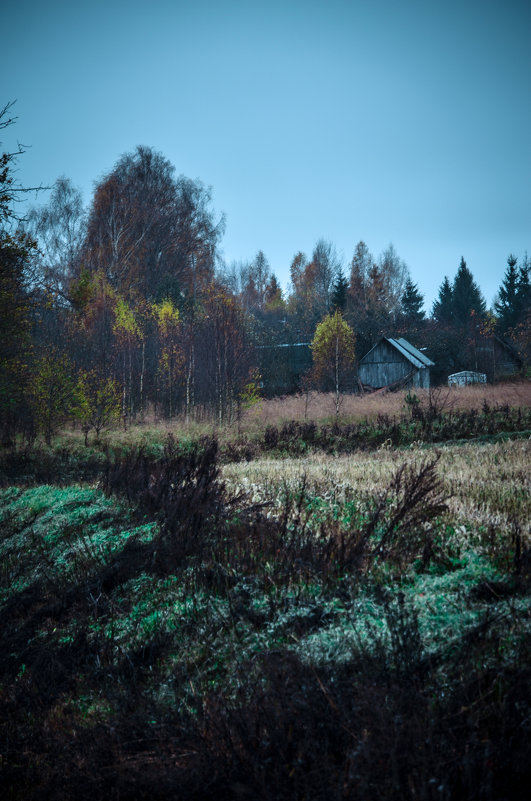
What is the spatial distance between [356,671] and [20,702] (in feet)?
7.24

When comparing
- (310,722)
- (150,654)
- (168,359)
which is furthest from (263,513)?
(168,359)

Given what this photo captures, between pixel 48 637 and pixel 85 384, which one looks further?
pixel 85 384

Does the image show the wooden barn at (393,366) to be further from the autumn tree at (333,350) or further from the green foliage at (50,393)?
the green foliage at (50,393)

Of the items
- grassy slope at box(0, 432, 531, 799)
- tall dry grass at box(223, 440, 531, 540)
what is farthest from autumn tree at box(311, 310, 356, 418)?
grassy slope at box(0, 432, 531, 799)

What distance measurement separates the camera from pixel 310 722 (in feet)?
6.41

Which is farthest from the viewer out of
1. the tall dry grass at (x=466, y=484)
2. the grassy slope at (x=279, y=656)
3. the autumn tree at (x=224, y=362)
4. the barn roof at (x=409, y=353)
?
the barn roof at (x=409, y=353)

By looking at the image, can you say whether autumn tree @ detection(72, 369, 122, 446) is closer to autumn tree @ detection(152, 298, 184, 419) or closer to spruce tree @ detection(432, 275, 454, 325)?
autumn tree @ detection(152, 298, 184, 419)

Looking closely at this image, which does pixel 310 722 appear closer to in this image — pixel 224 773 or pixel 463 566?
pixel 224 773

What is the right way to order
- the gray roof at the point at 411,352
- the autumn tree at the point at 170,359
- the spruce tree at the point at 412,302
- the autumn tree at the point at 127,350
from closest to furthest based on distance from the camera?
the autumn tree at the point at 127,350 < the autumn tree at the point at 170,359 < the gray roof at the point at 411,352 < the spruce tree at the point at 412,302

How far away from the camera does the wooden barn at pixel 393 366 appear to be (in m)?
35.0

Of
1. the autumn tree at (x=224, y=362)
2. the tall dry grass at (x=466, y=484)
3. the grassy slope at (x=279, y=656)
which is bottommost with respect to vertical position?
the grassy slope at (x=279, y=656)

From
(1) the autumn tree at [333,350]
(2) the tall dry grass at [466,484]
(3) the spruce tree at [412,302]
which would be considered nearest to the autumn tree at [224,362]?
(1) the autumn tree at [333,350]

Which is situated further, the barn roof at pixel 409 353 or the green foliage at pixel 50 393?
the barn roof at pixel 409 353

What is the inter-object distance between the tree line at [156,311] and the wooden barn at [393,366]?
2348 mm
